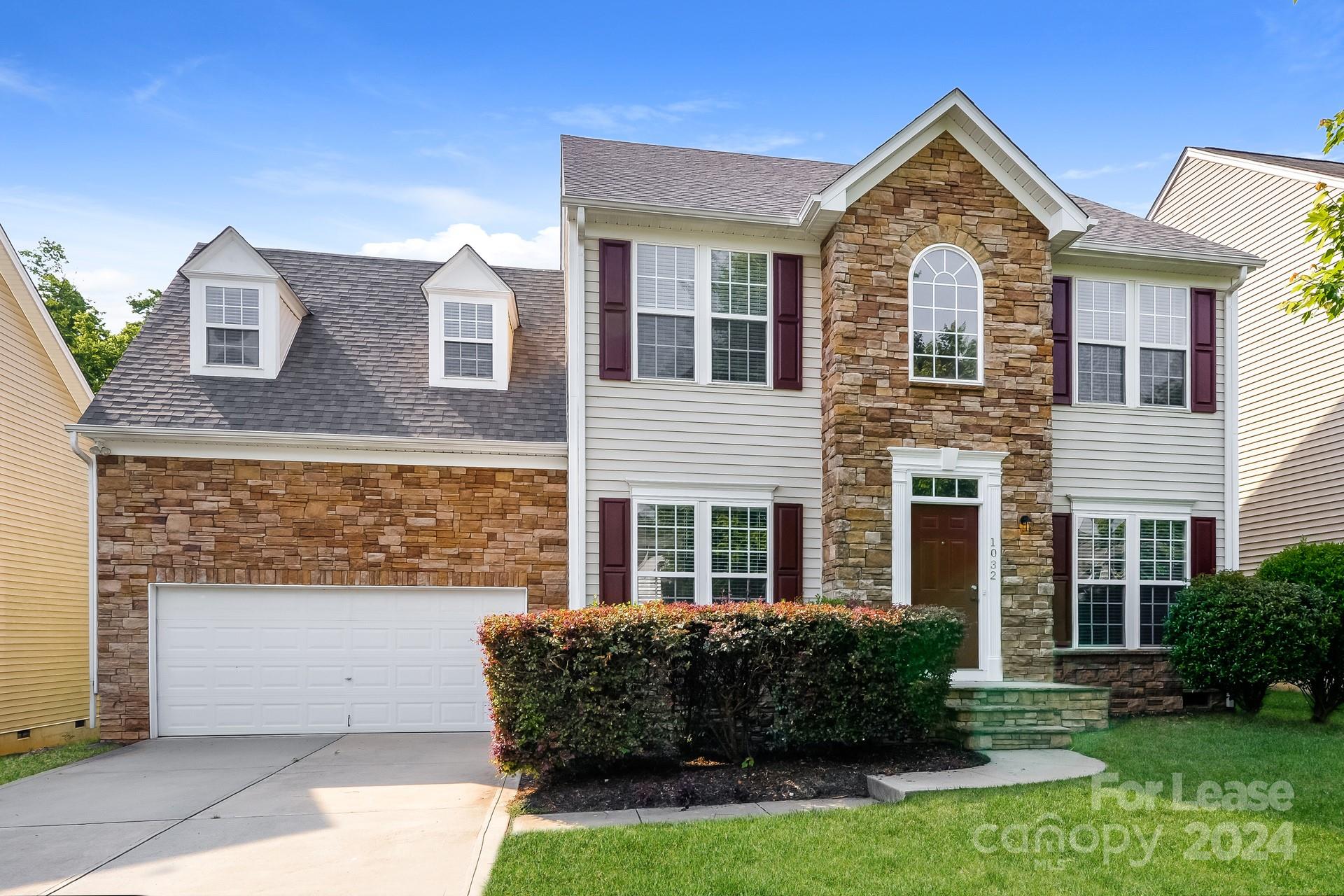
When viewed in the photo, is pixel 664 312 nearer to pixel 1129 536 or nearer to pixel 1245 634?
pixel 1129 536

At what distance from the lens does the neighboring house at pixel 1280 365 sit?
13188 mm

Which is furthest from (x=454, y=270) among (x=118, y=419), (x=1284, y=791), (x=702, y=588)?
(x=1284, y=791)

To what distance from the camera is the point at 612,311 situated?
32.7 ft

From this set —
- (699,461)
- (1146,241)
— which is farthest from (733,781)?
(1146,241)

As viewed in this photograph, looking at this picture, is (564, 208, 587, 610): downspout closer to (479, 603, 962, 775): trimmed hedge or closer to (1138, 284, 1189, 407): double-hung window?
(479, 603, 962, 775): trimmed hedge

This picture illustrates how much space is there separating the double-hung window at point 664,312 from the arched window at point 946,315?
2562mm

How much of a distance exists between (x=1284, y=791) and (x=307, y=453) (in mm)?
9896

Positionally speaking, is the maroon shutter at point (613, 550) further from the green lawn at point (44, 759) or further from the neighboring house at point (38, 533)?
the neighboring house at point (38, 533)

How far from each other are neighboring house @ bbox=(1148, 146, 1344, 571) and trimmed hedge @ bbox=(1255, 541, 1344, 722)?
359cm

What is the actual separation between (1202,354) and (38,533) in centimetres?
1616

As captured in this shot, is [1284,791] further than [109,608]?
No

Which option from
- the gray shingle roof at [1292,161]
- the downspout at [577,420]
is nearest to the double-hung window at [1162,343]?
the gray shingle roof at [1292,161]

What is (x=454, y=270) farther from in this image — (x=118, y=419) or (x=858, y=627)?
(x=858, y=627)

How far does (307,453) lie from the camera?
408 inches
